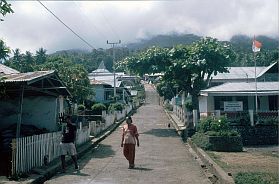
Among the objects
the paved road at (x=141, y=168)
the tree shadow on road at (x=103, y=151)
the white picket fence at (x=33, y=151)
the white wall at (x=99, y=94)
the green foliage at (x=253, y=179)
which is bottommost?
the paved road at (x=141, y=168)

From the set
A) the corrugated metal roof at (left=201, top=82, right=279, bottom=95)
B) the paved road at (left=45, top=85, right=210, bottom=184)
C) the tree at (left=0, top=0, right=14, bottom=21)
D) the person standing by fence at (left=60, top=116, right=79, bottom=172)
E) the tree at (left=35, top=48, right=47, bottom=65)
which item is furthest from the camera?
the tree at (left=35, top=48, right=47, bottom=65)

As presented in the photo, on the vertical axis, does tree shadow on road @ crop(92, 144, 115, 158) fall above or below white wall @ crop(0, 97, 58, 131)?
below

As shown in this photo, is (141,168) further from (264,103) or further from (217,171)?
(264,103)

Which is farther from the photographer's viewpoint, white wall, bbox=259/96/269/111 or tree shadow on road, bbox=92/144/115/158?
white wall, bbox=259/96/269/111

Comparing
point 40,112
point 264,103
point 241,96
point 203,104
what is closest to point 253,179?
point 40,112

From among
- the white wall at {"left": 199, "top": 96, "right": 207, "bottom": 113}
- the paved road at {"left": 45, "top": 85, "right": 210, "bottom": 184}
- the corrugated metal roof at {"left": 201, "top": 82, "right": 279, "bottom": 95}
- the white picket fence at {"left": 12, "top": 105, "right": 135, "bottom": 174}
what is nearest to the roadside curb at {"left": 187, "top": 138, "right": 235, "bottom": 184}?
the paved road at {"left": 45, "top": 85, "right": 210, "bottom": 184}

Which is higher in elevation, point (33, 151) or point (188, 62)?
point (188, 62)

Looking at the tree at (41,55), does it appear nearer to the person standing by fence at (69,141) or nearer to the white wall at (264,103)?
Answer: the white wall at (264,103)

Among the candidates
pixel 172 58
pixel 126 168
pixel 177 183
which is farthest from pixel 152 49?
pixel 177 183

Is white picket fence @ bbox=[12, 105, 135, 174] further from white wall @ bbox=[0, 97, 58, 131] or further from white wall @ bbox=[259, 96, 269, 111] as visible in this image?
white wall @ bbox=[259, 96, 269, 111]

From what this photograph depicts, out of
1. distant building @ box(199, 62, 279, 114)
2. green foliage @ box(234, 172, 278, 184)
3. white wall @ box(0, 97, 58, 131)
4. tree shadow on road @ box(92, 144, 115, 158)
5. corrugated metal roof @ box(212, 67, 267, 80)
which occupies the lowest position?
tree shadow on road @ box(92, 144, 115, 158)

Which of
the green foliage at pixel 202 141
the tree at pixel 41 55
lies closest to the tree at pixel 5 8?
the green foliage at pixel 202 141

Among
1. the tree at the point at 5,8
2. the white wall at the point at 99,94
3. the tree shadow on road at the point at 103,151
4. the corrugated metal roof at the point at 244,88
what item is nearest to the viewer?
the tree at the point at 5,8

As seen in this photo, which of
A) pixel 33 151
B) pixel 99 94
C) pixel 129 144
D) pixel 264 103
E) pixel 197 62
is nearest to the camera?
pixel 33 151
